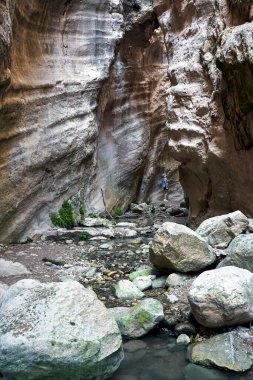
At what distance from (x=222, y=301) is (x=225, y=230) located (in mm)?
2927

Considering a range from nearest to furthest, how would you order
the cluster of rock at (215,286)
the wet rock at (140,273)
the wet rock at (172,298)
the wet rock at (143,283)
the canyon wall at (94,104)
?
the cluster of rock at (215,286) → the wet rock at (172,298) → the wet rock at (143,283) → the wet rock at (140,273) → the canyon wall at (94,104)

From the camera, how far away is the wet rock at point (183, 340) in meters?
4.81

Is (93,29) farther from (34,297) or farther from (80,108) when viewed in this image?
(34,297)

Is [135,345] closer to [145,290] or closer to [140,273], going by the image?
[145,290]

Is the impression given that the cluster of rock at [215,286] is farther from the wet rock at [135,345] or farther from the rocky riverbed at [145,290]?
the wet rock at [135,345]

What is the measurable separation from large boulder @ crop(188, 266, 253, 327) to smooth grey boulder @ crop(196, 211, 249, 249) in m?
2.41

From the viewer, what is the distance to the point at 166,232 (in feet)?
22.0

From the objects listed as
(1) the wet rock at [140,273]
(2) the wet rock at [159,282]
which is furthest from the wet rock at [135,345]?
(1) the wet rock at [140,273]

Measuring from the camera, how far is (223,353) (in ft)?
14.4

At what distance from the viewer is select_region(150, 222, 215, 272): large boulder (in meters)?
6.51

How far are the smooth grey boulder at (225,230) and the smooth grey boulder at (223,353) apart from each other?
2794mm

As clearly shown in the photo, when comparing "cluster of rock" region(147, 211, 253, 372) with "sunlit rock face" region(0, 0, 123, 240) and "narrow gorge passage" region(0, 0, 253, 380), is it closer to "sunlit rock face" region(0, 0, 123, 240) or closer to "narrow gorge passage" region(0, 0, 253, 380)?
"narrow gorge passage" region(0, 0, 253, 380)

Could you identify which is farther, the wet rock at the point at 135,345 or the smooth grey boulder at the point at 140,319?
the smooth grey boulder at the point at 140,319

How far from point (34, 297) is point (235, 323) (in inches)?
90.4
